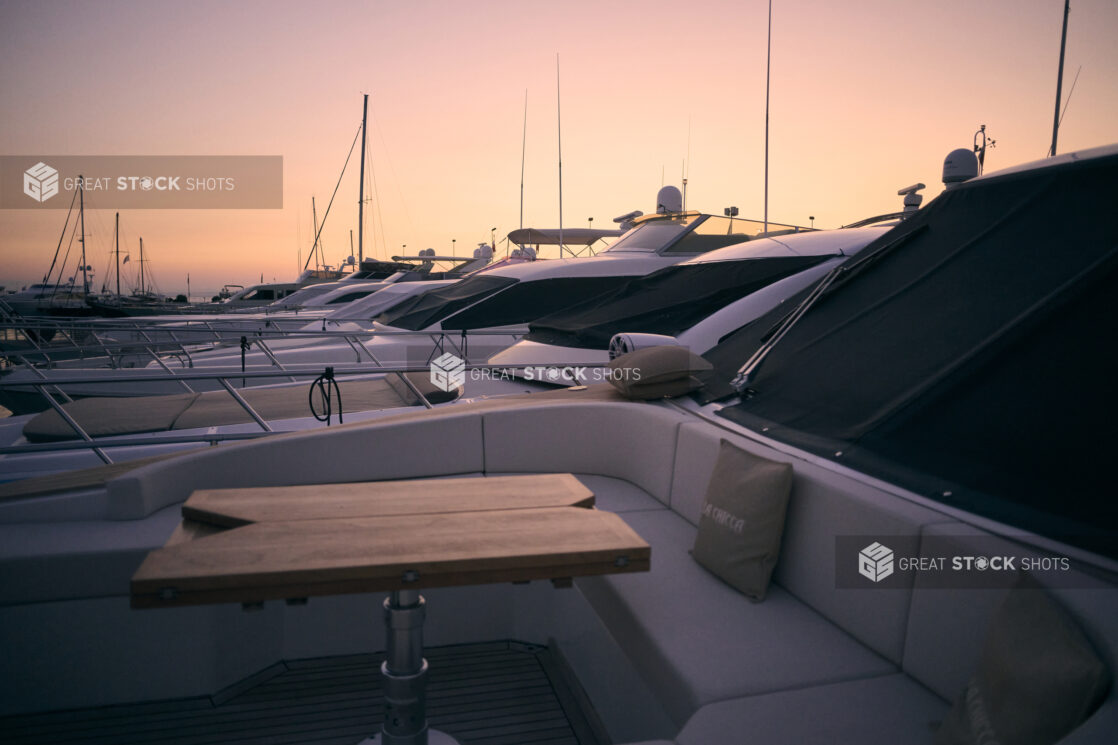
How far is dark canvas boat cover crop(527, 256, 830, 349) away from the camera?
538 cm

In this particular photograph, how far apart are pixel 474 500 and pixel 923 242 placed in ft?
7.42

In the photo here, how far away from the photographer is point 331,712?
2215 millimetres

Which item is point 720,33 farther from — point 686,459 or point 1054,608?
point 1054,608

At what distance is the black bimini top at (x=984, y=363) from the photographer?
5.34 feet

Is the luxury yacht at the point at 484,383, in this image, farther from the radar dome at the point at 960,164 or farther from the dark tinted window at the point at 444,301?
the dark tinted window at the point at 444,301

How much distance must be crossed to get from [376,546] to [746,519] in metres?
1.14

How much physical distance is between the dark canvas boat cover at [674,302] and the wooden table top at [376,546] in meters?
3.50

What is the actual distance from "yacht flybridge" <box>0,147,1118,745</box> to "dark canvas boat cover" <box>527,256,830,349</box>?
2.13 meters

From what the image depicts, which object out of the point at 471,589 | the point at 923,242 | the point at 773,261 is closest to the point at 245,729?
the point at 471,589

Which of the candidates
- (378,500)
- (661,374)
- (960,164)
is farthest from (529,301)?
(378,500)

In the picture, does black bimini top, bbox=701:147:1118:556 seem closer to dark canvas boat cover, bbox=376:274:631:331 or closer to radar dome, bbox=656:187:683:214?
dark canvas boat cover, bbox=376:274:631:331

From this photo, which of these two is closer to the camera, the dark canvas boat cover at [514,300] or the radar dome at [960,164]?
the radar dome at [960,164]

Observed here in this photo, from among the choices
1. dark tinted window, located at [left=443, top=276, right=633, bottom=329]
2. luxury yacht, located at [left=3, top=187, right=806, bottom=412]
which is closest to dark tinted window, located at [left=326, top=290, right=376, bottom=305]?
luxury yacht, located at [left=3, top=187, right=806, bottom=412]

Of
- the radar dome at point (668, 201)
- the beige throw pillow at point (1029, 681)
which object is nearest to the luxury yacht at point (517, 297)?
the radar dome at point (668, 201)
